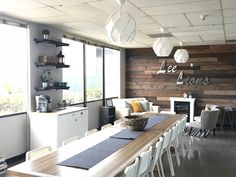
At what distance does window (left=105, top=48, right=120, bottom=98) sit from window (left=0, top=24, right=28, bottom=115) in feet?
12.5

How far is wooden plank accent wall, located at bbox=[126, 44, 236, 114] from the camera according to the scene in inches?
337

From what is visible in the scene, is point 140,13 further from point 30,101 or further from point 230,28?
point 30,101

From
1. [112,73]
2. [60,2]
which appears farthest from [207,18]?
[112,73]

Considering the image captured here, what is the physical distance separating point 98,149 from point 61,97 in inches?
133

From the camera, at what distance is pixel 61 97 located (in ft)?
20.1

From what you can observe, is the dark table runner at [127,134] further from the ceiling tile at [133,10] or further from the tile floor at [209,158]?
the ceiling tile at [133,10]

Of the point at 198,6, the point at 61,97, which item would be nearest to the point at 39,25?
the point at 61,97

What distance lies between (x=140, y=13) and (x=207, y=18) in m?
1.22

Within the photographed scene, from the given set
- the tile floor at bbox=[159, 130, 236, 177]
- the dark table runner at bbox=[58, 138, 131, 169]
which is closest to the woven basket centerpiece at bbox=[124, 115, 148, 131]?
the dark table runner at bbox=[58, 138, 131, 169]

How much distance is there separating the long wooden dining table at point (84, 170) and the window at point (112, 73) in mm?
5349

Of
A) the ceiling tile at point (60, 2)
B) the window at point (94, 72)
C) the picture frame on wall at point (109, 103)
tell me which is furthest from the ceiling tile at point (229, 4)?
the picture frame on wall at point (109, 103)

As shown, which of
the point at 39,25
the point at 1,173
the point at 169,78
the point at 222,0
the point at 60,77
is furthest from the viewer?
the point at 169,78

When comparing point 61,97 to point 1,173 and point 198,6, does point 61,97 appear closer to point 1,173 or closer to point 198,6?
point 1,173

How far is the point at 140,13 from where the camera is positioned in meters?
4.39
